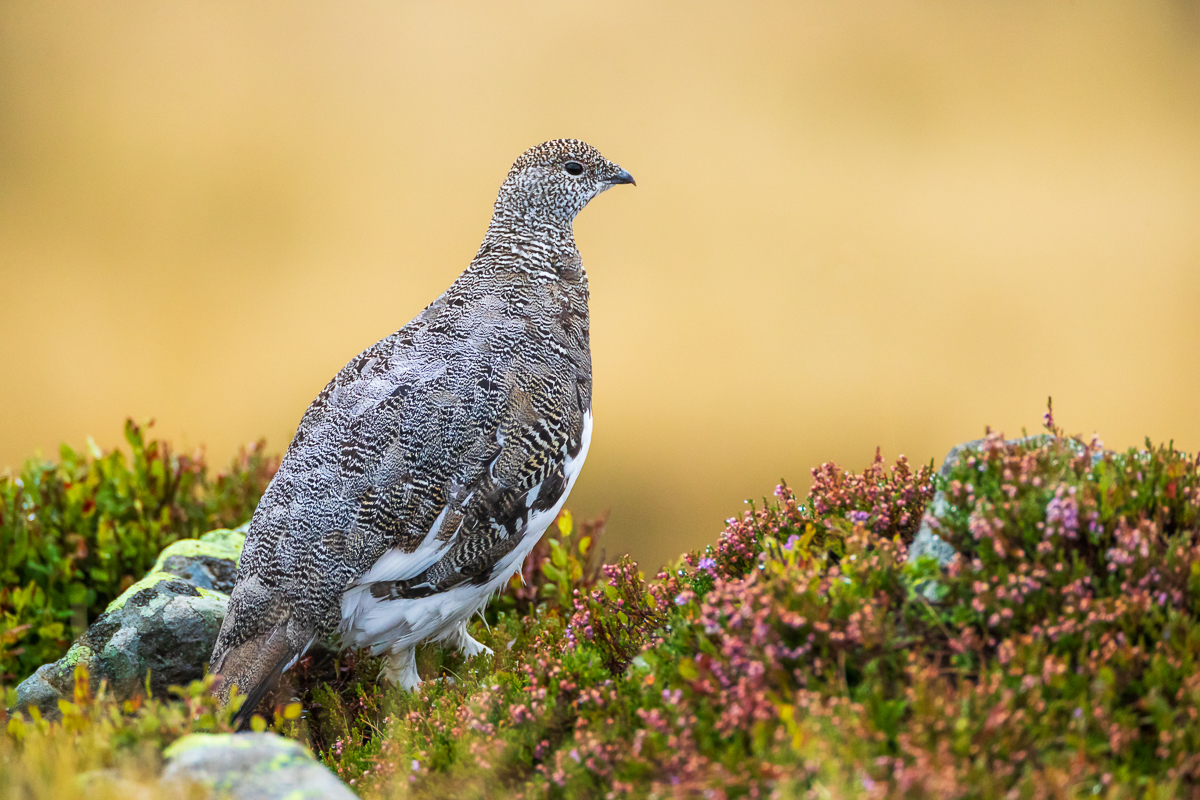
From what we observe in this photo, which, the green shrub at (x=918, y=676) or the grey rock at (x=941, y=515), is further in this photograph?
the grey rock at (x=941, y=515)

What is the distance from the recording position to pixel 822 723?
260cm

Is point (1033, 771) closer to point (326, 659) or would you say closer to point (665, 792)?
point (665, 792)

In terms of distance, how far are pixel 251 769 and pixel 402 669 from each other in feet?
7.37

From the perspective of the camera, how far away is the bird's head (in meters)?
5.76

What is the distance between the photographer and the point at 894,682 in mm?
2926

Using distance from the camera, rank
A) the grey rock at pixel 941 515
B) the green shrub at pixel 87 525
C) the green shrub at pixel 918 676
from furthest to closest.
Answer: the green shrub at pixel 87 525 < the grey rock at pixel 941 515 < the green shrub at pixel 918 676

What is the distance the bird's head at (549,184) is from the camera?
5758 mm

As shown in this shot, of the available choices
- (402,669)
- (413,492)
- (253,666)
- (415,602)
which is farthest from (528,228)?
(253,666)

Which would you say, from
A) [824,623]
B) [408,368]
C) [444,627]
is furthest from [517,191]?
[824,623]

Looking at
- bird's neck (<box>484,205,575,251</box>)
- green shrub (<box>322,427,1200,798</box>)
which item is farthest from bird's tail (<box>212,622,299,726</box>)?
bird's neck (<box>484,205,575,251</box>)

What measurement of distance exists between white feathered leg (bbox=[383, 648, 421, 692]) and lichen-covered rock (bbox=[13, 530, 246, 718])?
1.00 metres

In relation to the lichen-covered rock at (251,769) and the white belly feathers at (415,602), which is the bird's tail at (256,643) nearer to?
the white belly feathers at (415,602)

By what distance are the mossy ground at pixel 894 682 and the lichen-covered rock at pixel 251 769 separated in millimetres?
118

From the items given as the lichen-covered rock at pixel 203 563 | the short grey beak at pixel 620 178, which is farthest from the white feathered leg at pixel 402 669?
the short grey beak at pixel 620 178
